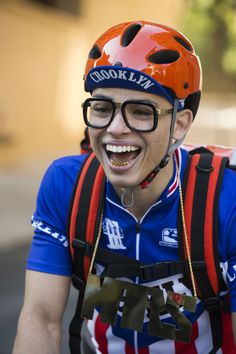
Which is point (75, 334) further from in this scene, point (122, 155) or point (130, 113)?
point (130, 113)

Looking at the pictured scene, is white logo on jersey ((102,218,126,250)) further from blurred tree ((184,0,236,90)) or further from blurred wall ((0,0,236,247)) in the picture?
blurred tree ((184,0,236,90))

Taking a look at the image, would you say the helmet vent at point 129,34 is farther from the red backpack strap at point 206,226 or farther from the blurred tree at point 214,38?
the blurred tree at point 214,38

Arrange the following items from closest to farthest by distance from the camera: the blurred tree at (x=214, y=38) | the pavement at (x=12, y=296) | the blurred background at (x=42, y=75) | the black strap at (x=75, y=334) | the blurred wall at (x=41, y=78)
→ the black strap at (x=75, y=334), the pavement at (x=12, y=296), the blurred background at (x=42, y=75), the blurred wall at (x=41, y=78), the blurred tree at (x=214, y=38)

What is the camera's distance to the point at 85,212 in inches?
102

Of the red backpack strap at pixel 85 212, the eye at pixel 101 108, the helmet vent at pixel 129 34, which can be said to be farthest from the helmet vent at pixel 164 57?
the red backpack strap at pixel 85 212

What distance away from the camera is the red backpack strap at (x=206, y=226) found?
7.99ft

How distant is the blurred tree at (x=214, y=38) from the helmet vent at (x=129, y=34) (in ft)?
56.9

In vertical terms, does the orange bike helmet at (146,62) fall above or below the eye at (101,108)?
above

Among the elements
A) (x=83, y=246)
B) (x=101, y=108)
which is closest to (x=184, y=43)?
(x=101, y=108)

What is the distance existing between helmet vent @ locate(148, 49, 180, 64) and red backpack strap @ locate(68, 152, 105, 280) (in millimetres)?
511

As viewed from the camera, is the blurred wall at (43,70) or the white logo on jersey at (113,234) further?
the blurred wall at (43,70)

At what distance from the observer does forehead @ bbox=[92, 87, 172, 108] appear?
2.40 m

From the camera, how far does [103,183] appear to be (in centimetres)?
268

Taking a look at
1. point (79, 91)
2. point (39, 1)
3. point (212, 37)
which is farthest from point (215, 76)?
point (39, 1)
